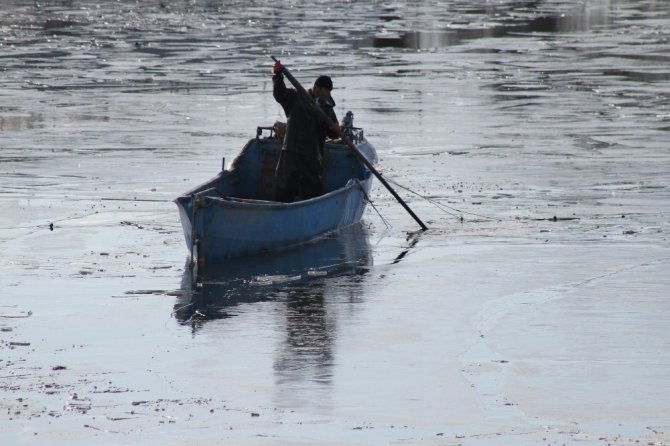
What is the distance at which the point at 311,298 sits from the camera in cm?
1477

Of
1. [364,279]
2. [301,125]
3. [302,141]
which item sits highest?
[301,125]

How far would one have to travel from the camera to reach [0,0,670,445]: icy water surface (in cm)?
1078

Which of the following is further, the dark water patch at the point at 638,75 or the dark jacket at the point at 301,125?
the dark water patch at the point at 638,75

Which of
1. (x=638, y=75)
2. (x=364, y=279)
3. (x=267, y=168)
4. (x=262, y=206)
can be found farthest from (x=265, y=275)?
(x=638, y=75)

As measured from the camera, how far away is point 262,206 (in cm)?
1617

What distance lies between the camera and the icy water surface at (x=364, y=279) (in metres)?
10.8

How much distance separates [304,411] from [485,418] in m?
1.26

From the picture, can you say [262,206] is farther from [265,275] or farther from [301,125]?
[301,125]

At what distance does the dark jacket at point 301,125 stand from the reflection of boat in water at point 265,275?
1.09 m

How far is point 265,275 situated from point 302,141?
2.32m

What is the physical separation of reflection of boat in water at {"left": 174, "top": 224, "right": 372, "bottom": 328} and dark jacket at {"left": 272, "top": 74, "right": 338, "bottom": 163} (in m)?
1.09

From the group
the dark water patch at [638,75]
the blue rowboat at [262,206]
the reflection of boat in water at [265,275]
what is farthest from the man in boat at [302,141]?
the dark water patch at [638,75]

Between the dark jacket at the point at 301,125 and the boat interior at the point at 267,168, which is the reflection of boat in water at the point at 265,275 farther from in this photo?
the boat interior at the point at 267,168

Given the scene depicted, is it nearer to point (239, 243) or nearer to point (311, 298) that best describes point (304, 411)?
point (311, 298)
